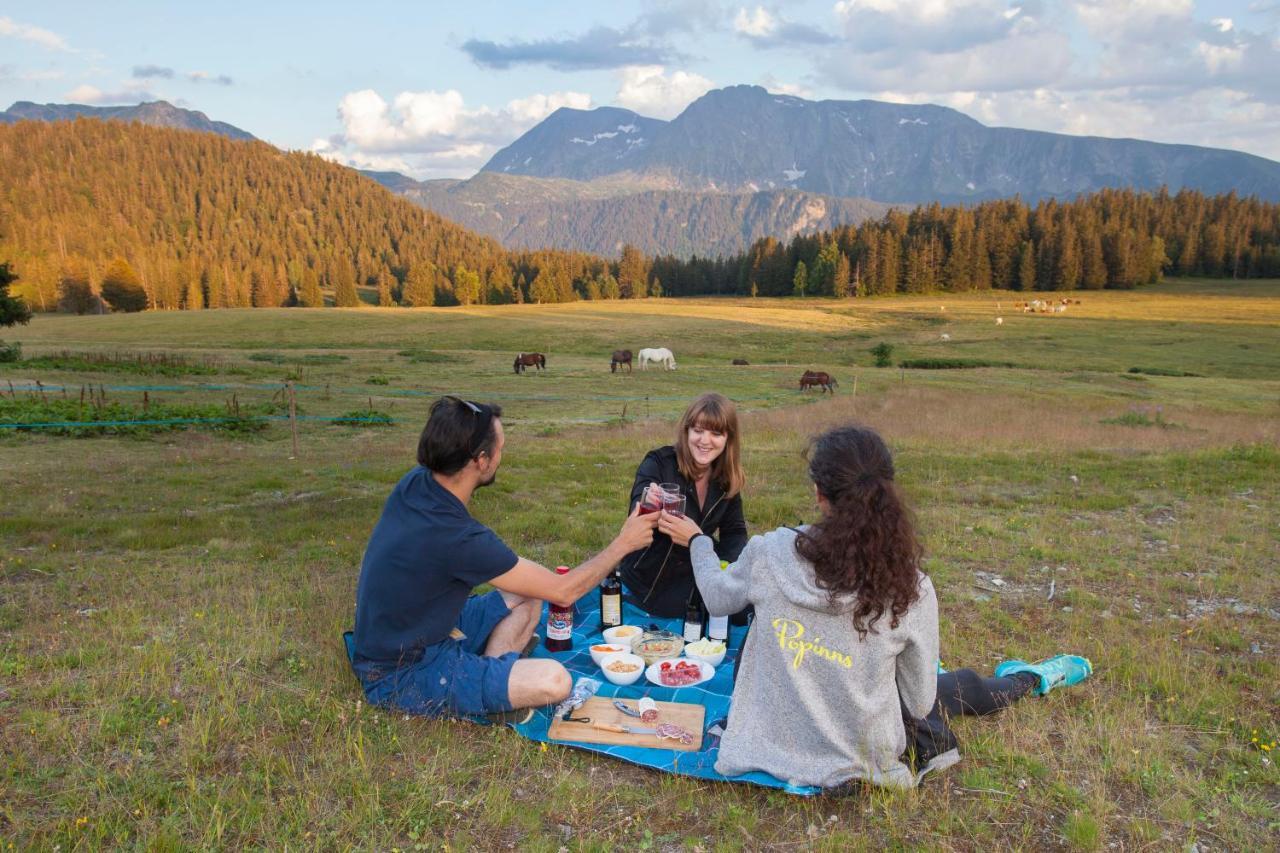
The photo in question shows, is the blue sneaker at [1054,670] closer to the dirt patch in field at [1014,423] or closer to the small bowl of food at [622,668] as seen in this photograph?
the small bowl of food at [622,668]

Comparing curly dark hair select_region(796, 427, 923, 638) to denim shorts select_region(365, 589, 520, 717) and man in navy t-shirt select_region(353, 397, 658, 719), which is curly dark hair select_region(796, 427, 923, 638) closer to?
man in navy t-shirt select_region(353, 397, 658, 719)

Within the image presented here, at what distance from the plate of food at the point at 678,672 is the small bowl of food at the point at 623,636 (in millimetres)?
431

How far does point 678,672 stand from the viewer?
512 cm

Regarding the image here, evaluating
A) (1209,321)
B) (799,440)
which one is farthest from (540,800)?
(1209,321)

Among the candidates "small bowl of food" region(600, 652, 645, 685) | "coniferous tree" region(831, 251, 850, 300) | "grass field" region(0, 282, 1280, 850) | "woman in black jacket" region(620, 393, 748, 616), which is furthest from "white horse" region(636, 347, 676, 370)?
"coniferous tree" region(831, 251, 850, 300)

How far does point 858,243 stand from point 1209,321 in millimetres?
53850

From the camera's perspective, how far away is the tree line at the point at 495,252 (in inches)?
3954

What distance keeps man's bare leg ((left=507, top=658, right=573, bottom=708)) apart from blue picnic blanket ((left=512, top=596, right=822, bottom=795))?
7.0 inches

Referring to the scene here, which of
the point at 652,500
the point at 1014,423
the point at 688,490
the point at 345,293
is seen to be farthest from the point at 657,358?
the point at 345,293

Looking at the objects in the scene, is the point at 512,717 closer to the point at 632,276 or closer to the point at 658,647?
the point at 658,647

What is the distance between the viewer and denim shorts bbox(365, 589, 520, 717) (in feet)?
14.7

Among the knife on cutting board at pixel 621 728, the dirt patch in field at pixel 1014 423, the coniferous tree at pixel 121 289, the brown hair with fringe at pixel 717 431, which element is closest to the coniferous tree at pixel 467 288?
the coniferous tree at pixel 121 289

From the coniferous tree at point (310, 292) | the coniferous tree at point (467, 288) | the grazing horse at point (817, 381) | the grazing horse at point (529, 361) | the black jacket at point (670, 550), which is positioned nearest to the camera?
the black jacket at point (670, 550)

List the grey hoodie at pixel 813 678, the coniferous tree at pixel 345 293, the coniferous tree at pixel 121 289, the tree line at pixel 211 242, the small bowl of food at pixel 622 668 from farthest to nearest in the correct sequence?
the coniferous tree at pixel 345 293, the tree line at pixel 211 242, the coniferous tree at pixel 121 289, the small bowl of food at pixel 622 668, the grey hoodie at pixel 813 678
